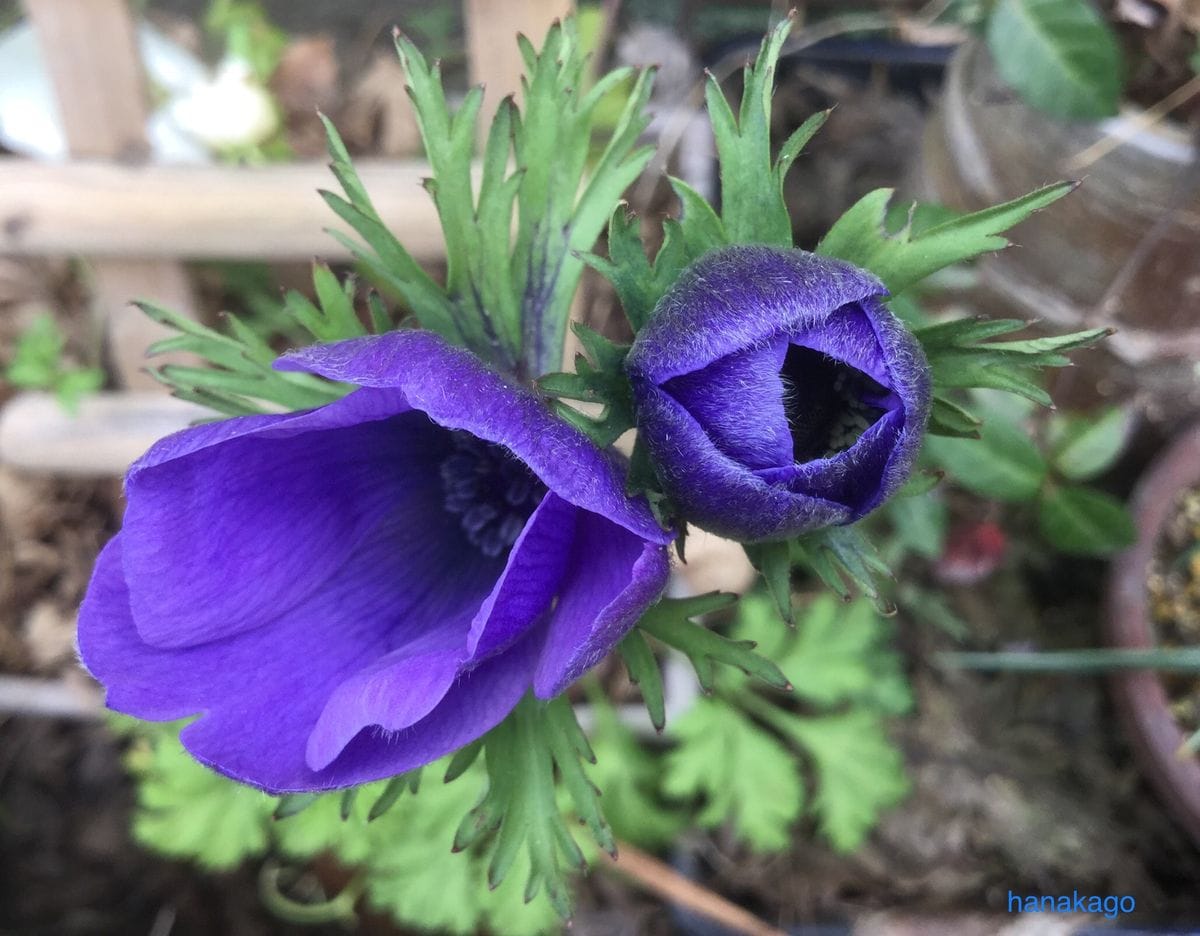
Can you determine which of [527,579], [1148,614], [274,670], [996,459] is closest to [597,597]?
[527,579]

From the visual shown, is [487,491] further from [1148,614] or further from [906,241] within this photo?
[1148,614]

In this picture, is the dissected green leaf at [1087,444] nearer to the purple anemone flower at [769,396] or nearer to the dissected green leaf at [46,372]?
the purple anemone flower at [769,396]

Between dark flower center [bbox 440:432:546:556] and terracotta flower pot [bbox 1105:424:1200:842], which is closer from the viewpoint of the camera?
dark flower center [bbox 440:432:546:556]

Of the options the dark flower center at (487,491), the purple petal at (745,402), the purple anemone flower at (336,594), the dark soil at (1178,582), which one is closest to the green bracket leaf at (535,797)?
the purple anemone flower at (336,594)

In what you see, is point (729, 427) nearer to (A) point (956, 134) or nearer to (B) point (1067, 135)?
(B) point (1067, 135)

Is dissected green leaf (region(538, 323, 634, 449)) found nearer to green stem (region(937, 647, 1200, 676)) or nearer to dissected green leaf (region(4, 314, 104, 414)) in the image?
green stem (region(937, 647, 1200, 676))

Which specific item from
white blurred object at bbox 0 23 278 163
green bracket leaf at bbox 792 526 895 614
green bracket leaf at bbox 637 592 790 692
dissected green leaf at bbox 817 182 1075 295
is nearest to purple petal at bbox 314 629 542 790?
green bracket leaf at bbox 637 592 790 692
